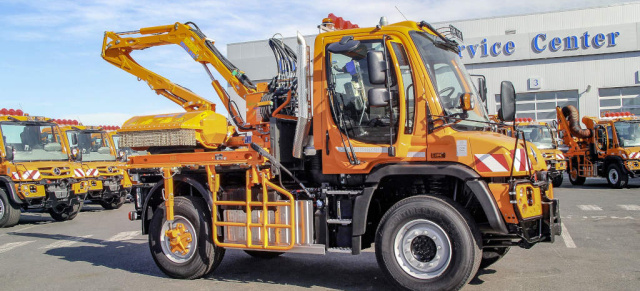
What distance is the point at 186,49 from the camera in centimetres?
903

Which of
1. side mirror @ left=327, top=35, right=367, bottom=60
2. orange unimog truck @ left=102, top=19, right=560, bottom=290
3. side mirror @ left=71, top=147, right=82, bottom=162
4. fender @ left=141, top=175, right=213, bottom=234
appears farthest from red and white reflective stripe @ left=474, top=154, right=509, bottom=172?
side mirror @ left=71, top=147, right=82, bottom=162

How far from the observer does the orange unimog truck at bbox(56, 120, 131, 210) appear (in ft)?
50.9

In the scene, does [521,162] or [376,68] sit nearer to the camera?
[521,162]

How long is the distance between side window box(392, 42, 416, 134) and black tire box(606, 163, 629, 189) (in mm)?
15674

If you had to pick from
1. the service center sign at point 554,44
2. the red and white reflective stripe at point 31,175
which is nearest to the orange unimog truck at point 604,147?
the service center sign at point 554,44

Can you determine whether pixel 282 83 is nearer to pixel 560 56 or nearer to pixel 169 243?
pixel 169 243

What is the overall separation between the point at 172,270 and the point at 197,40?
361 centimetres

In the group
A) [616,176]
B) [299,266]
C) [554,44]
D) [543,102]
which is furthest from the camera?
[543,102]

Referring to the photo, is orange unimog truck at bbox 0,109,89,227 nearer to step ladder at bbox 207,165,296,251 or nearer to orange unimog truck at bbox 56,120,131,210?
orange unimog truck at bbox 56,120,131,210

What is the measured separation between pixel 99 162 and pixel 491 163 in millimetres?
13977

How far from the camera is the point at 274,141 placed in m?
6.73

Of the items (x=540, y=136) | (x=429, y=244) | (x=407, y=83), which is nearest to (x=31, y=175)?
(x=407, y=83)

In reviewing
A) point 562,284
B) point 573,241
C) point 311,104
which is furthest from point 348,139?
point 573,241

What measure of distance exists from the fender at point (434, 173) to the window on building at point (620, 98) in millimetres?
29958
